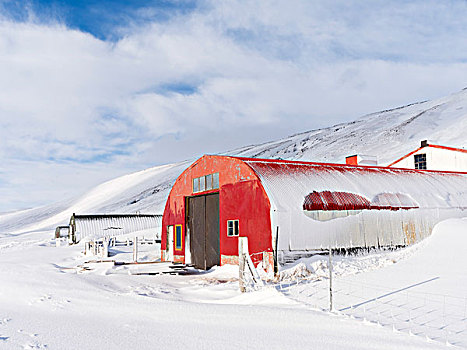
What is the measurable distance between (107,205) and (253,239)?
325 ft

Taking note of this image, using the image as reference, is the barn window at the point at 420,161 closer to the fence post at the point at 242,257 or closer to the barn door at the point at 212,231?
the barn door at the point at 212,231

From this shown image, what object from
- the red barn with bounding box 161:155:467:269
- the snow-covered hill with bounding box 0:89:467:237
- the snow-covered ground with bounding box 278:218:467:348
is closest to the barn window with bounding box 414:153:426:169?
the red barn with bounding box 161:155:467:269

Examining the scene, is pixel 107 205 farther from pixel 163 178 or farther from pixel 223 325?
pixel 223 325

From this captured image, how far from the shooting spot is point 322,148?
106 metres

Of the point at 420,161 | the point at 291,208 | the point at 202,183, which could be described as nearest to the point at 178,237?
the point at 202,183

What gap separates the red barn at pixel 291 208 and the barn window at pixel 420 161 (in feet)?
27.0

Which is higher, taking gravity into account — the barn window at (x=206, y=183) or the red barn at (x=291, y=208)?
the barn window at (x=206, y=183)

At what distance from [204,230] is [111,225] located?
936 inches

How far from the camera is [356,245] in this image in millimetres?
19438

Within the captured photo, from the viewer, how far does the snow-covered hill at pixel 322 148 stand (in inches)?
3445

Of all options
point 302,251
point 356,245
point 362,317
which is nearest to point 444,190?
point 356,245

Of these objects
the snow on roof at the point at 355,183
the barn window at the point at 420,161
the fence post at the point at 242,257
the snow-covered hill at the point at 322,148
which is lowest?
the fence post at the point at 242,257

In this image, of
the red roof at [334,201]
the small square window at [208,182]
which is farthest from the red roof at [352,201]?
the small square window at [208,182]

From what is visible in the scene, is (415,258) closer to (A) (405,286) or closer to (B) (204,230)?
(A) (405,286)
